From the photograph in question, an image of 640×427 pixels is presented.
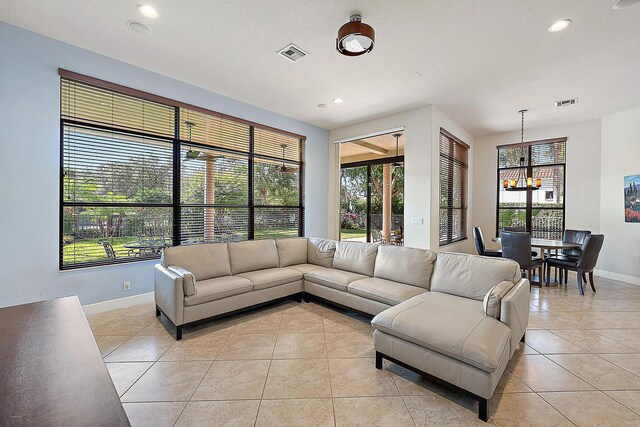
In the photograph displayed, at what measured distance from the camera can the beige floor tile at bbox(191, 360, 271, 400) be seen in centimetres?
201

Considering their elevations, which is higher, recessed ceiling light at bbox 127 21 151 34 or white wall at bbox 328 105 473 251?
recessed ceiling light at bbox 127 21 151 34

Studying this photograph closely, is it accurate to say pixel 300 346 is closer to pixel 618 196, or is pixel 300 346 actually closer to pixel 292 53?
pixel 292 53

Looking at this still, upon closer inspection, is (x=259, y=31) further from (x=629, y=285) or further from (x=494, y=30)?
(x=629, y=285)

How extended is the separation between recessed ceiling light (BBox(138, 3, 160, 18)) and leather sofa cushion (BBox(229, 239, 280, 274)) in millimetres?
2668

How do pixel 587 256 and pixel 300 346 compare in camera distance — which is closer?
pixel 300 346

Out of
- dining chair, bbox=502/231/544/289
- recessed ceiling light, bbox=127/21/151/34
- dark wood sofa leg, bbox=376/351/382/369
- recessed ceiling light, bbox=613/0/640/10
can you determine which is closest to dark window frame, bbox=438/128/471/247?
dining chair, bbox=502/231/544/289

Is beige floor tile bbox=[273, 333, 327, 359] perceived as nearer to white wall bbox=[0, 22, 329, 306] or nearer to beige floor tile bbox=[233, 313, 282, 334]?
beige floor tile bbox=[233, 313, 282, 334]

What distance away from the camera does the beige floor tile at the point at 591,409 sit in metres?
1.77

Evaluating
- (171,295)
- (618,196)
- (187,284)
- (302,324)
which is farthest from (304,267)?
(618,196)

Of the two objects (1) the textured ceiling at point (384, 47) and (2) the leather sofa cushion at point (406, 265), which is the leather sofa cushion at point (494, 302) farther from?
(1) the textured ceiling at point (384, 47)

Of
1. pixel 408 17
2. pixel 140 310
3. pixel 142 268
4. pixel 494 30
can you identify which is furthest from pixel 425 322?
pixel 142 268

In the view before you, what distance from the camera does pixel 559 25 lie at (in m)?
2.73

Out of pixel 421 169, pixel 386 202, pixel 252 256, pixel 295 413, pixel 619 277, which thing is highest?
pixel 421 169

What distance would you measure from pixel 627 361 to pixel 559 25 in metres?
3.19
